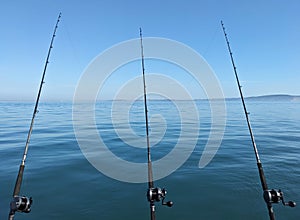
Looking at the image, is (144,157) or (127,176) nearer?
(127,176)

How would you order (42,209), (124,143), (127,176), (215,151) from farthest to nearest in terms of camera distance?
(124,143) < (215,151) < (127,176) < (42,209)

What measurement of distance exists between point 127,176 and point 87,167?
155cm

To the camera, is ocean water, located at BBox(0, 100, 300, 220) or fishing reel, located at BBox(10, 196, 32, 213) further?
ocean water, located at BBox(0, 100, 300, 220)

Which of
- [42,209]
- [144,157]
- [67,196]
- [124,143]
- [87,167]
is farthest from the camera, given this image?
[124,143]

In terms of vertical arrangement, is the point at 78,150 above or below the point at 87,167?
above

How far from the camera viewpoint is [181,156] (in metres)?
8.18

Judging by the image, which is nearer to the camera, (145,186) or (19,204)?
(19,204)

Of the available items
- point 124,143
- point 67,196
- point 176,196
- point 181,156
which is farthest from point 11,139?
point 176,196

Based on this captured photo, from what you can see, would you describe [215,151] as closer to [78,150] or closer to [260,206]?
[260,206]

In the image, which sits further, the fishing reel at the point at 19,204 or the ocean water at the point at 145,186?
the ocean water at the point at 145,186

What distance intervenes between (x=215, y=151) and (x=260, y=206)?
413 centimetres

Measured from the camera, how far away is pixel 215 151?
28.7 feet

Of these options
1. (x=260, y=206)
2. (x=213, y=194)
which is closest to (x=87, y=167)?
(x=213, y=194)

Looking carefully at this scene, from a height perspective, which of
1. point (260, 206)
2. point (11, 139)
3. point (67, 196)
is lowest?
point (260, 206)
